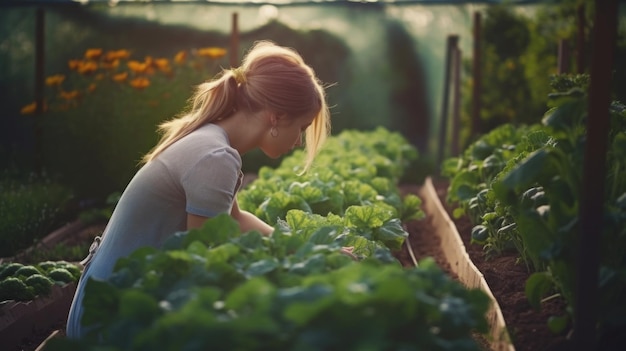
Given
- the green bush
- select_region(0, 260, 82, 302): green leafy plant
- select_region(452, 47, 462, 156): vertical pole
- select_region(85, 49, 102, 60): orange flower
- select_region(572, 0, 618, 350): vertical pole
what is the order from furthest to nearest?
select_region(452, 47, 462, 156): vertical pole
select_region(85, 49, 102, 60): orange flower
the green bush
select_region(0, 260, 82, 302): green leafy plant
select_region(572, 0, 618, 350): vertical pole

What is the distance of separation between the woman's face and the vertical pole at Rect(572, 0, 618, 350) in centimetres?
125

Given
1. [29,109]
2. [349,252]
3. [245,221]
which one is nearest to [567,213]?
[349,252]

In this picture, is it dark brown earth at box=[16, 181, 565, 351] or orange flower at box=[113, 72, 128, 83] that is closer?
dark brown earth at box=[16, 181, 565, 351]

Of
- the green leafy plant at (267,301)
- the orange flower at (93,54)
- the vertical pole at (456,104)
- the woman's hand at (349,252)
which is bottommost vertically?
the vertical pole at (456,104)

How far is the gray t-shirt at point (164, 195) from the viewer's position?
12.8 ft

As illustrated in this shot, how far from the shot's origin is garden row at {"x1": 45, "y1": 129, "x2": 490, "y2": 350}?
2805mm

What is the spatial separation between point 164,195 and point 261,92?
598mm

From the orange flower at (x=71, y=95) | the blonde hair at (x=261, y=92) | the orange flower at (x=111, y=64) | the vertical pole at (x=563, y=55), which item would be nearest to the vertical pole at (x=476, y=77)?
the vertical pole at (x=563, y=55)

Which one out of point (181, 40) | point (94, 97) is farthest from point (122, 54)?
point (181, 40)

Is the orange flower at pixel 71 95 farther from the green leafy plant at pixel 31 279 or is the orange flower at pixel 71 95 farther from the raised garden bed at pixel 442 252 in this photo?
the green leafy plant at pixel 31 279

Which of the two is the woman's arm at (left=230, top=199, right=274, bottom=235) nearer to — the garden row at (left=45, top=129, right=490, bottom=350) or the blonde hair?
the garden row at (left=45, top=129, right=490, bottom=350)

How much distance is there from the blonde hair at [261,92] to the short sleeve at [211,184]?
0.36 meters

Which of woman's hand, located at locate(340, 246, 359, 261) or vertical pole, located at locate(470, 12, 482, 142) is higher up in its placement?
woman's hand, located at locate(340, 246, 359, 261)

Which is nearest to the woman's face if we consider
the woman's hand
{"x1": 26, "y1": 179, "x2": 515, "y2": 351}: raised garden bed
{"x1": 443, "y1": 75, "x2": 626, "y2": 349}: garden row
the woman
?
the woman
